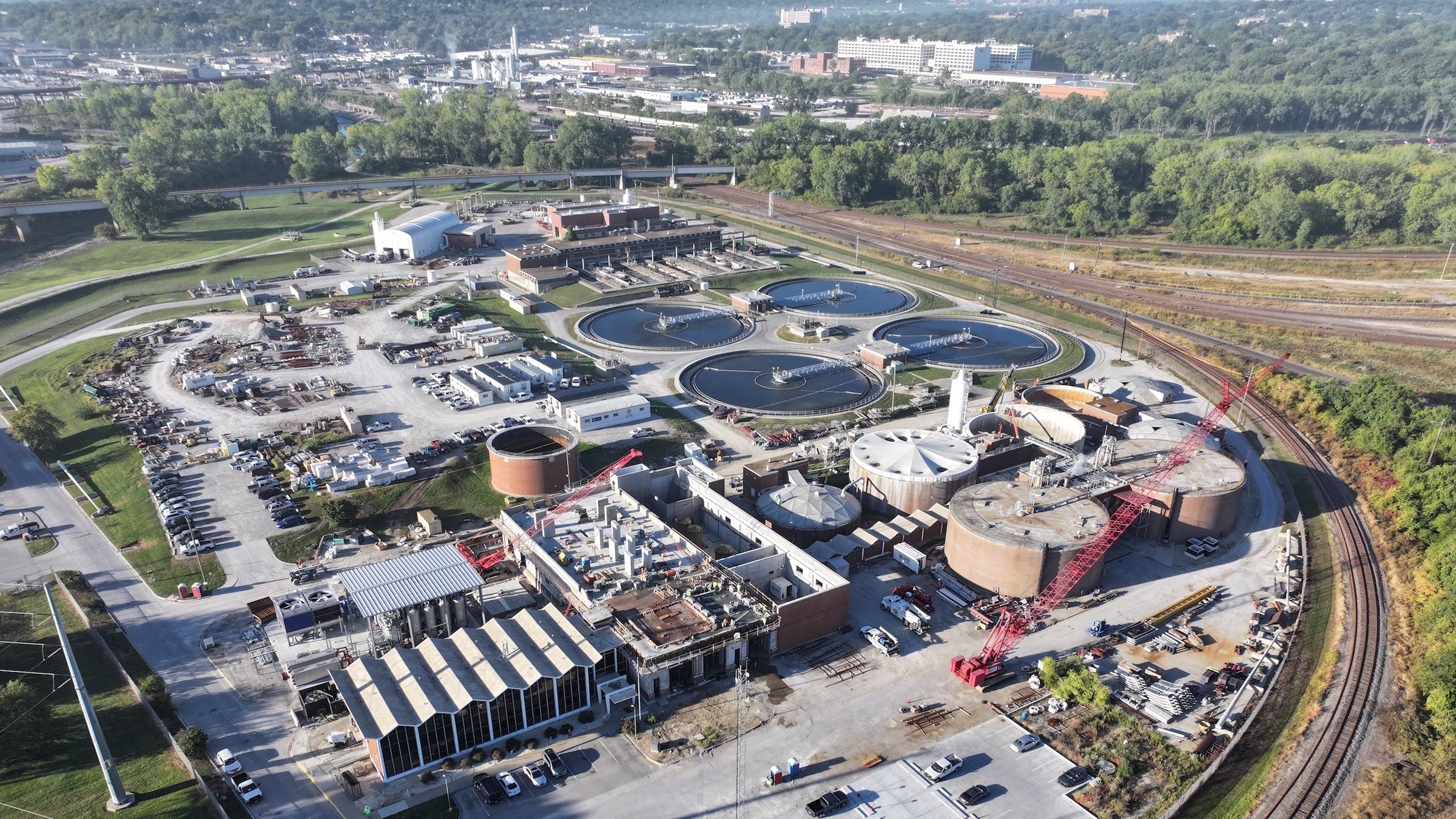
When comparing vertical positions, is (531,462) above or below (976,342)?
below

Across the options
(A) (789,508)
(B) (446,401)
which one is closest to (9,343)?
(B) (446,401)

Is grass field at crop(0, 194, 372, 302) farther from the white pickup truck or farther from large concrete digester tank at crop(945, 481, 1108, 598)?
large concrete digester tank at crop(945, 481, 1108, 598)

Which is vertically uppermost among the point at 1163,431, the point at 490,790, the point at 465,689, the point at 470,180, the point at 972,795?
the point at 470,180

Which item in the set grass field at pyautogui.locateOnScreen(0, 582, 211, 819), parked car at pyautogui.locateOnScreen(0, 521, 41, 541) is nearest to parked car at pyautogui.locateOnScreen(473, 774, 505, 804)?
grass field at pyautogui.locateOnScreen(0, 582, 211, 819)

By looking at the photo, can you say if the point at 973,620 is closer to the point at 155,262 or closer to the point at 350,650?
the point at 350,650

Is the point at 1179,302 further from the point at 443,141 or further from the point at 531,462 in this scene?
the point at 443,141

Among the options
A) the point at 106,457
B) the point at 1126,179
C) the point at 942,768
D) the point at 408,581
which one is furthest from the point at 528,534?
the point at 1126,179

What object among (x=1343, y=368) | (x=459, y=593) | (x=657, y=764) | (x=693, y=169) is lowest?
(x=657, y=764)
